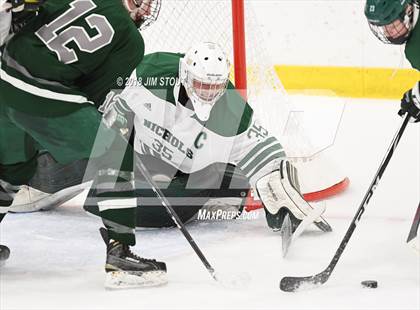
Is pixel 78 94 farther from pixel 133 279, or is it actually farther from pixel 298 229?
pixel 298 229

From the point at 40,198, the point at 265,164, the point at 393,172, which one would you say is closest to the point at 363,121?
the point at 393,172

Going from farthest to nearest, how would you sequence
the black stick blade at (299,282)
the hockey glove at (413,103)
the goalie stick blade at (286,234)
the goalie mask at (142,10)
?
1. the goalie stick blade at (286,234)
2. the goalie mask at (142,10)
3. the hockey glove at (413,103)
4. the black stick blade at (299,282)

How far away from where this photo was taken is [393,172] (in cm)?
389

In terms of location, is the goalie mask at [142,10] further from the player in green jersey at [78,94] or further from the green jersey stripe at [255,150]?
the green jersey stripe at [255,150]

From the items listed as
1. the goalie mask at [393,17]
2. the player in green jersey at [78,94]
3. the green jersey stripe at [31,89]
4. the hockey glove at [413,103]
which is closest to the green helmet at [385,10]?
the goalie mask at [393,17]

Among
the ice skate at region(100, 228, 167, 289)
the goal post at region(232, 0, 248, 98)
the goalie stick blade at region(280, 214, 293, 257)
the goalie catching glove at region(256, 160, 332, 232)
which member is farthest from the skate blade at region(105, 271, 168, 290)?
the goal post at region(232, 0, 248, 98)

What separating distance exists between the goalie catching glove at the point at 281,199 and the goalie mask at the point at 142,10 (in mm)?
635

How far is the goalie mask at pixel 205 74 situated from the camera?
3.02m

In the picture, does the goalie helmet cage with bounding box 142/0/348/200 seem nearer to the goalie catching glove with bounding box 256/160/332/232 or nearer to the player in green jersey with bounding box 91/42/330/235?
the player in green jersey with bounding box 91/42/330/235

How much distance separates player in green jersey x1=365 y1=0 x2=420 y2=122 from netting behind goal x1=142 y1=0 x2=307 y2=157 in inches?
35.8

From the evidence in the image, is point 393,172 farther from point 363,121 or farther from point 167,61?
point 167,61

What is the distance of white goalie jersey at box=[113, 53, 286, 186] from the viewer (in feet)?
10.7

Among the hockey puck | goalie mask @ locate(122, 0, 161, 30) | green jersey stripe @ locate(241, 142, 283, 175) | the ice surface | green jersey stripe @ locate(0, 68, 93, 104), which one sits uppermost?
goalie mask @ locate(122, 0, 161, 30)

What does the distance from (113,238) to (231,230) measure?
0.64 metres
